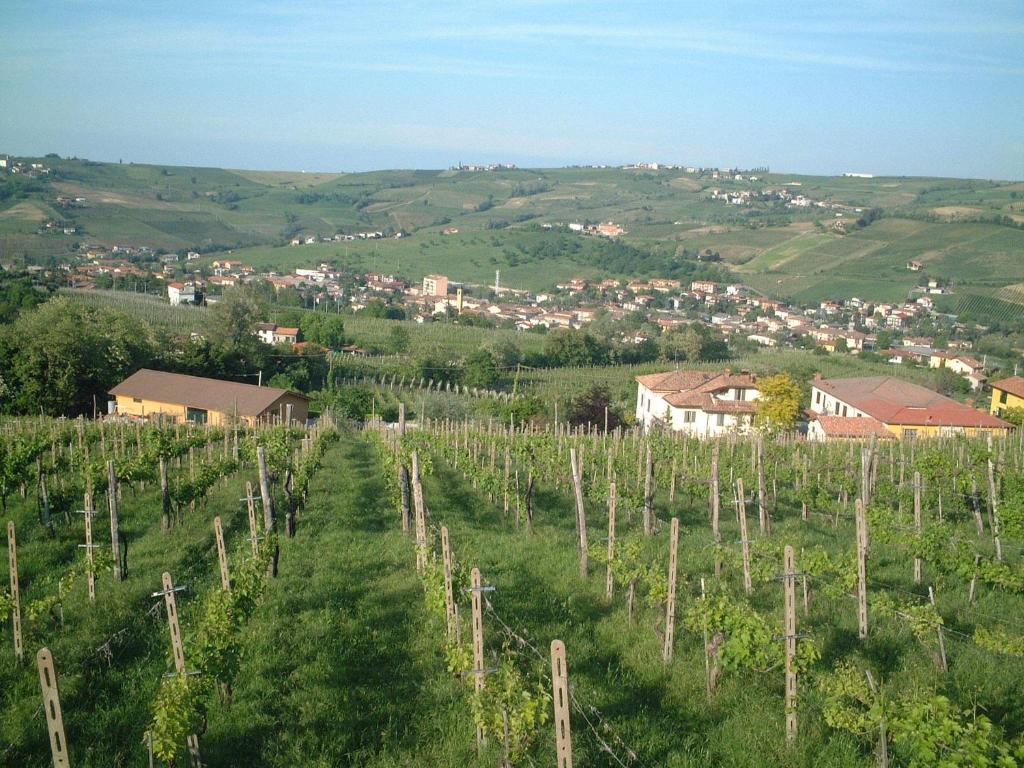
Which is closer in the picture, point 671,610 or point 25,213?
point 671,610

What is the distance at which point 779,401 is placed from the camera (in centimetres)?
3491

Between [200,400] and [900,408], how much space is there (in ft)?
96.9

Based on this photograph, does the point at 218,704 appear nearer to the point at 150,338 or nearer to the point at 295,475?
the point at 295,475

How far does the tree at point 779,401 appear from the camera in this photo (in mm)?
33844

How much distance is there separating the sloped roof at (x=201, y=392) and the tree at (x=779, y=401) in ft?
66.1

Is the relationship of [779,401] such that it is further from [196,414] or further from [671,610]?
[671,610]

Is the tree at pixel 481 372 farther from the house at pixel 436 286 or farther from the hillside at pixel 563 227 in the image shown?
the hillside at pixel 563 227

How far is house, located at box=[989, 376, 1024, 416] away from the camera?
124ft

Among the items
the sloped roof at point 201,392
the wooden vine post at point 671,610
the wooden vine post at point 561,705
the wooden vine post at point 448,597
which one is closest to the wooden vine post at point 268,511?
the wooden vine post at point 448,597

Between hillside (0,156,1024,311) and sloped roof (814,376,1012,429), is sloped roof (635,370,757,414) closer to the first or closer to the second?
sloped roof (814,376,1012,429)

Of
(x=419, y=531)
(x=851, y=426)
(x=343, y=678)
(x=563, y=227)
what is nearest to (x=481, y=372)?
(x=851, y=426)

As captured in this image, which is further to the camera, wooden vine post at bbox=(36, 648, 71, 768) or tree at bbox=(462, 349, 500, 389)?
tree at bbox=(462, 349, 500, 389)

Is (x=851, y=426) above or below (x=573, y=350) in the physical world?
above

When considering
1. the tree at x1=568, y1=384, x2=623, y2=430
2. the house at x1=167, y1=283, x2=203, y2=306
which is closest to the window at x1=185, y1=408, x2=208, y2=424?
the tree at x1=568, y1=384, x2=623, y2=430
